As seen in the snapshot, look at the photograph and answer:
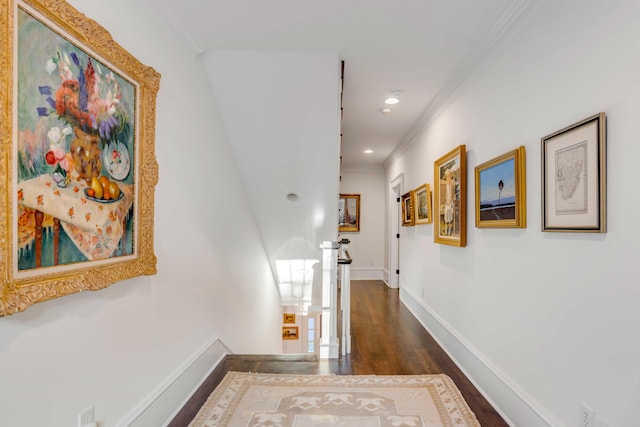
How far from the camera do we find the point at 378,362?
291 centimetres

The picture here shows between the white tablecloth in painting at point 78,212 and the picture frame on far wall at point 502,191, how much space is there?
211 centimetres

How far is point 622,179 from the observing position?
4.39 feet

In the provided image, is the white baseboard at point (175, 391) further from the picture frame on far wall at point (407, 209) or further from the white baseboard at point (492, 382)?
the picture frame on far wall at point (407, 209)

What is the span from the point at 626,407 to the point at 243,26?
107 inches

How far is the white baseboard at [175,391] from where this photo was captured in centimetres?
175

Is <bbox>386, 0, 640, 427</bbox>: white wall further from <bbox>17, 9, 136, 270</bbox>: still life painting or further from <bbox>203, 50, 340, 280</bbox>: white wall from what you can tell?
<bbox>17, 9, 136, 270</bbox>: still life painting

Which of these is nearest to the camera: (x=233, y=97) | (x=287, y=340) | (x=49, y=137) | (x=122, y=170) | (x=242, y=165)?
(x=49, y=137)

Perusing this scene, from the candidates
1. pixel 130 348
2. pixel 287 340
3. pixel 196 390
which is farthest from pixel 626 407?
pixel 287 340

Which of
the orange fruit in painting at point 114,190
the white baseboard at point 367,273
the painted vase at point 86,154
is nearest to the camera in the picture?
the painted vase at point 86,154

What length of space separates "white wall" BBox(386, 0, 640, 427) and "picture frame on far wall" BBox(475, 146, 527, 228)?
0.19 ft

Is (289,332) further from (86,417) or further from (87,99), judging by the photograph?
(87,99)

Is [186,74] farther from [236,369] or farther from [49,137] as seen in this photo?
[236,369]

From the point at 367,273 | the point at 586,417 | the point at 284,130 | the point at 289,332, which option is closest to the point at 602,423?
the point at 586,417

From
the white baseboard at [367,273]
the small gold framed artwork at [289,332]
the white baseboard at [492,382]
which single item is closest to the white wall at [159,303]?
the white baseboard at [492,382]
